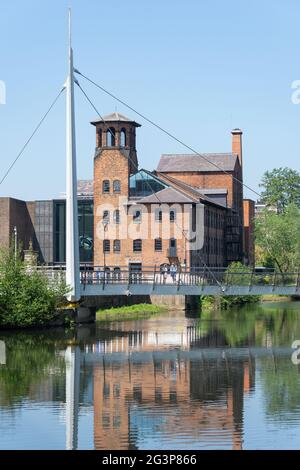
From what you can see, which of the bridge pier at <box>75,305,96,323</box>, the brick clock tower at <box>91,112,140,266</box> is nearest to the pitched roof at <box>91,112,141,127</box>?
the brick clock tower at <box>91,112,140,266</box>

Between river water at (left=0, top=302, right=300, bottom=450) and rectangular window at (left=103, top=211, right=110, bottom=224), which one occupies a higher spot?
rectangular window at (left=103, top=211, right=110, bottom=224)

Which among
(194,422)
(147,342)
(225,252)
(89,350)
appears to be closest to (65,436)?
(194,422)

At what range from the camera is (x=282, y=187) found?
127438 mm

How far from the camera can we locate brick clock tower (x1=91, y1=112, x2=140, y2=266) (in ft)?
286

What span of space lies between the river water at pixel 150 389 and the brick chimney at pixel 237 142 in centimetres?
5872

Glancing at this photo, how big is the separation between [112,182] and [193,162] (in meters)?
20.0

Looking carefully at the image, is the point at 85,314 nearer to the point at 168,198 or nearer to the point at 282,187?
the point at 168,198

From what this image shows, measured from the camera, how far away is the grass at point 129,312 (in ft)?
211

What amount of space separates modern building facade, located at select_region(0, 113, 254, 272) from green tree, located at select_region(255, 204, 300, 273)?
556cm

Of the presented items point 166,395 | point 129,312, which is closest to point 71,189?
point 129,312

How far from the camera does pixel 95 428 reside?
83.7 feet

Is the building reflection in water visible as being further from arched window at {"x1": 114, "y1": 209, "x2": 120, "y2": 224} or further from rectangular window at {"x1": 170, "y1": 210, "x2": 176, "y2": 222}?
arched window at {"x1": 114, "y1": 209, "x2": 120, "y2": 224}

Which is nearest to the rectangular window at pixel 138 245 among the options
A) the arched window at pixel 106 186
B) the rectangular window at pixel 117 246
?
the rectangular window at pixel 117 246

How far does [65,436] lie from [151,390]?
25.4ft
